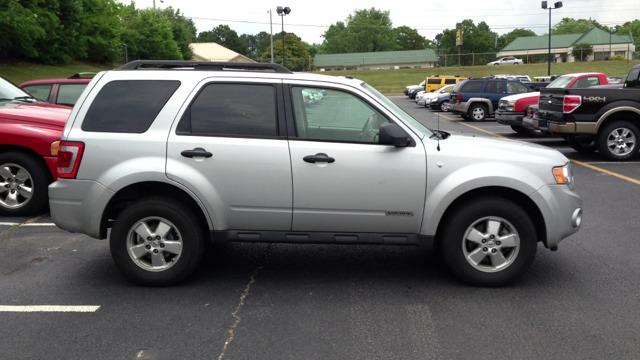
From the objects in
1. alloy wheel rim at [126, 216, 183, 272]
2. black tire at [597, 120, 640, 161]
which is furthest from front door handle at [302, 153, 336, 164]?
black tire at [597, 120, 640, 161]

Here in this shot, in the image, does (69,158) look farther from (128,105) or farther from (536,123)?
(536,123)

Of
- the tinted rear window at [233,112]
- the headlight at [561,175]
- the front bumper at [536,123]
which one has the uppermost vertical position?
the tinted rear window at [233,112]

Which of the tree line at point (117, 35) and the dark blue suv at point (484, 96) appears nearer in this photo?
the dark blue suv at point (484, 96)

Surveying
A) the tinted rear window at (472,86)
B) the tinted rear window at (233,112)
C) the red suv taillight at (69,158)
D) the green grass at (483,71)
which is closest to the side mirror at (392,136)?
Answer: the tinted rear window at (233,112)

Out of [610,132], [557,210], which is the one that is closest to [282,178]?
[557,210]

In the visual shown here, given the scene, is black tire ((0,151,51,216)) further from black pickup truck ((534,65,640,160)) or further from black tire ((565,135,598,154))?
black tire ((565,135,598,154))

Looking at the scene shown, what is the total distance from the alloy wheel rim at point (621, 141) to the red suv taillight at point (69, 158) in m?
10.7

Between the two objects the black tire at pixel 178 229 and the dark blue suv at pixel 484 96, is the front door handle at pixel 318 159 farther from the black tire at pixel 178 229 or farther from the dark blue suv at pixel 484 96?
the dark blue suv at pixel 484 96

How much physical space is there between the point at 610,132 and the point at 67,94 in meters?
10.4

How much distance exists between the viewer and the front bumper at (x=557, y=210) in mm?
4879

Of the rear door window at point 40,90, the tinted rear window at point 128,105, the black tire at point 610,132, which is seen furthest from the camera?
the black tire at point 610,132

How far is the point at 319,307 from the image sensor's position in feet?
15.1

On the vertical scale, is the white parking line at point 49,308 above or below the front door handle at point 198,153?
below

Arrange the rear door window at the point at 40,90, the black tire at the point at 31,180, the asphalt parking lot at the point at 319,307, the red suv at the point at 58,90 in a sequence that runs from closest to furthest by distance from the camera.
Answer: the asphalt parking lot at the point at 319,307, the black tire at the point at 31,180, the red suv at the point at 58,90, the rear door window at the point at 40,90
